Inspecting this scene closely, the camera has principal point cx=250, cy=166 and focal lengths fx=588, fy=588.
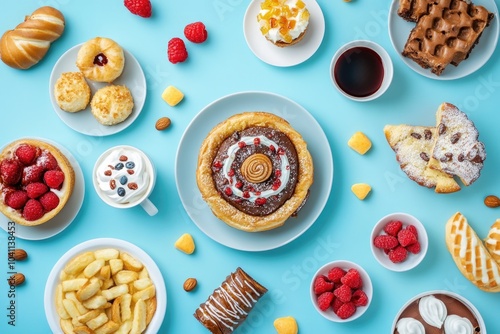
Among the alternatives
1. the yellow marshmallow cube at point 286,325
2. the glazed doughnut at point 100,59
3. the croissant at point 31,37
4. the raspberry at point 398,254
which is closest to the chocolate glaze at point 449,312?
the raspberry at point 398,254

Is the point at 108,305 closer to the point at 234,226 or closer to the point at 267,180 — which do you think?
the point at 234,226

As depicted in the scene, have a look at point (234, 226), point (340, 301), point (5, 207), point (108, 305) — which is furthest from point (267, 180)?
point (5, 207)

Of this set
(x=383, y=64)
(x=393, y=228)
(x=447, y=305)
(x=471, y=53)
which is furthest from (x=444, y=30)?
(x=447, y=305)

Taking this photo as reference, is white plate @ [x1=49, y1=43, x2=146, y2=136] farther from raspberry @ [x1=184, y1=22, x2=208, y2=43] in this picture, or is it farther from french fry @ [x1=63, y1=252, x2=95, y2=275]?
french fry @ [x1=63, y1=252, x2=95, y2=275]

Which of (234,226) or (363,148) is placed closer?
(234,226)

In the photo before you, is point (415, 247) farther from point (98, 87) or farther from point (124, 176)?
point (98, 87)

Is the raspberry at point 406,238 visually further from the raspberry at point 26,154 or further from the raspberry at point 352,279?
the raspberry at point 26,154
